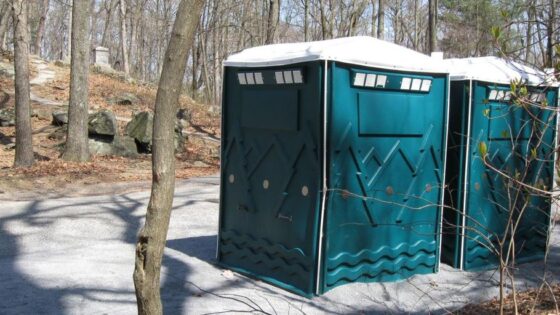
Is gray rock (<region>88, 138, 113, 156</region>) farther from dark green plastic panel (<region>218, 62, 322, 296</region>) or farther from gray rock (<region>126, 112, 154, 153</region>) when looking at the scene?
dark green plastic panel (<region>218, 62, 322, 296</region>)

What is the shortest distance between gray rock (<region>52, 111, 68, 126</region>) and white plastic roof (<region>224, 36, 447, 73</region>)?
1314cm

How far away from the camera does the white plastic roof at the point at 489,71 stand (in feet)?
21.0

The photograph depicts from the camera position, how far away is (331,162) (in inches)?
207

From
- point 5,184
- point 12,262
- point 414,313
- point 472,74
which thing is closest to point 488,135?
point 472,74

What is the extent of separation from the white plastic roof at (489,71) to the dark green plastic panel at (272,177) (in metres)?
1.72

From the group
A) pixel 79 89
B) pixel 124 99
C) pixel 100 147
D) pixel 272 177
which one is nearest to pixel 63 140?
pixel 100 147

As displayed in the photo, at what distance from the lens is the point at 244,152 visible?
6.05m

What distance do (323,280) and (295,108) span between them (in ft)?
4.83

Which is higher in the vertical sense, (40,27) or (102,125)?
(40,27)

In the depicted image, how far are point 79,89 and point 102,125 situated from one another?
5.20 ft

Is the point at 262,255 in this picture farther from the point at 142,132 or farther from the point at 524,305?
the point at 142,132

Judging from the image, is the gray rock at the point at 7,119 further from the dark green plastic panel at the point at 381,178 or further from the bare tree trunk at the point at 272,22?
the dark green plastic panel at the point at 381,178

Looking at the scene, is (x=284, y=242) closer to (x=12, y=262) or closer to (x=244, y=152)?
(x=244, y=152)

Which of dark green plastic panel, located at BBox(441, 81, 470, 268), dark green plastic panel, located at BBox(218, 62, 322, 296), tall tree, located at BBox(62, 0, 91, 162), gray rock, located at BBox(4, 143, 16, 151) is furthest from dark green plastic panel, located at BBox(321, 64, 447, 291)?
gray rock, located at BBox(4, 143, 16, 151)
